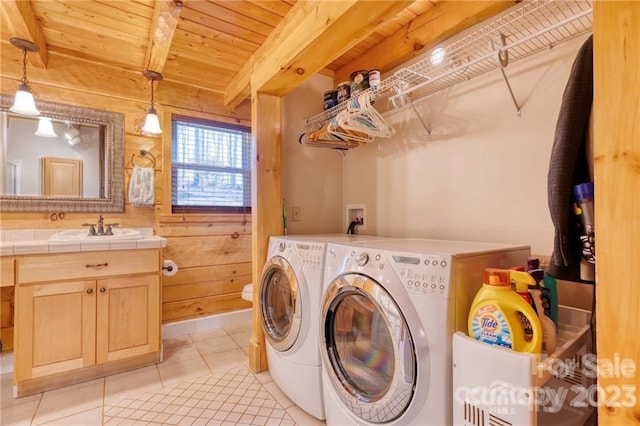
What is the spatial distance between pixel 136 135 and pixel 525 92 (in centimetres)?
267

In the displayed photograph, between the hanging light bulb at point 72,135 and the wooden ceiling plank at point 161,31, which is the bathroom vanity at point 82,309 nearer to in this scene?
the hanging light bulb at point 72,135

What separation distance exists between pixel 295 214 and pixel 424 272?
1362mm

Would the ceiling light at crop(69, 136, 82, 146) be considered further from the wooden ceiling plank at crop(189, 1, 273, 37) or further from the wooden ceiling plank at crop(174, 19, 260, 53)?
the wooden ceiling plank at crop(189, 1, 273, 37)

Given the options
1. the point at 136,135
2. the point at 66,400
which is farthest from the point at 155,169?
the point at 66,400

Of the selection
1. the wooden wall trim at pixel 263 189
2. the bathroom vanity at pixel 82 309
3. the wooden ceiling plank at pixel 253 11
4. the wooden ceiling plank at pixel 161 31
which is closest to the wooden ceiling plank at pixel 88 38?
the wooden ceiling plank at pixel 161 31

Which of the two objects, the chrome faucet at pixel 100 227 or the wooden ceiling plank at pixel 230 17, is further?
the chrome faucet at pixel 100 227

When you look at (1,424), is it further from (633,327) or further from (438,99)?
(438,99)

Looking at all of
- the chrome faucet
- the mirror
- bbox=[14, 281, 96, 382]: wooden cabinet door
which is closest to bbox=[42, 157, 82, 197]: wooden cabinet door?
the mirror

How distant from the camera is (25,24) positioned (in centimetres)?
162

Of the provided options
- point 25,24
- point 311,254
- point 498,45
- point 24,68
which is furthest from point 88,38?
point 498,45

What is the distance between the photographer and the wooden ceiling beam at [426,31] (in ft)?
4.76

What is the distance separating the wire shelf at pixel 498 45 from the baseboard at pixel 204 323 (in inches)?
84.0

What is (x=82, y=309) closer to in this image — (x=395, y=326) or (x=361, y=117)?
(x=395, y=326)

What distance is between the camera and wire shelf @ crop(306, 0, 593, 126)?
1142 mm
